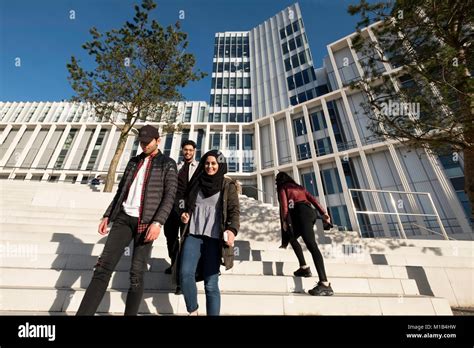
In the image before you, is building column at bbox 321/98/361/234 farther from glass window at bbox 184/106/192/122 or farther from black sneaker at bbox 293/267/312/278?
glass window at bbox 184/106/192/122

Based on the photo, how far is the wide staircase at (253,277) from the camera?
2617 millimetres

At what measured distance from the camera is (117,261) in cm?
202

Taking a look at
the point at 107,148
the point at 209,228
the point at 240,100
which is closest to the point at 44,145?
the point at 107,148

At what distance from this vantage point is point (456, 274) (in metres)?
3.65

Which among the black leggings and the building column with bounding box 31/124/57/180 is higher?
the building column with bounding box 31/124/57/180

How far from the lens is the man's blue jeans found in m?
2.05

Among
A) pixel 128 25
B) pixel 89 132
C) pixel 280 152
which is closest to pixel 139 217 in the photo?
pixel 128 25

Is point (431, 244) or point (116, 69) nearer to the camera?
point (431, 244)

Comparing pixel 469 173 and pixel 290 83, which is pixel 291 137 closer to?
pixel 290 83

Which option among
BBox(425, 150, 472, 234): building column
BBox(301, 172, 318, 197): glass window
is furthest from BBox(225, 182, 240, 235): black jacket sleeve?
BBox(301, 172, 318, 197): glass window
